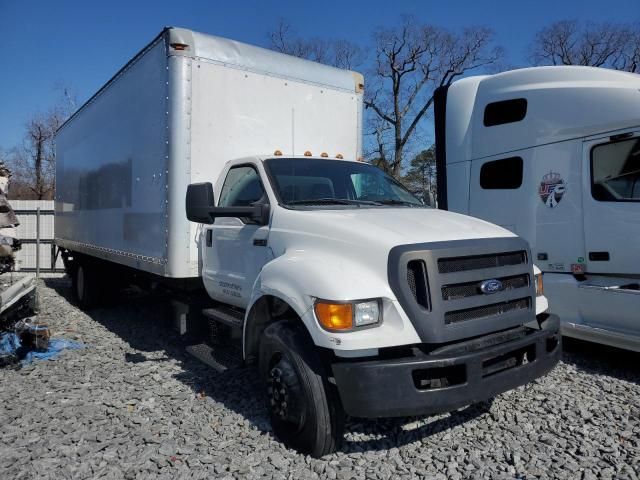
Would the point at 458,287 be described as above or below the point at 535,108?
below

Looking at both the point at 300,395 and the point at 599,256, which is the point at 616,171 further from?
the point at 300,395

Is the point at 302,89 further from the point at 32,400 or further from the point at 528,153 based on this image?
the point at 32,400

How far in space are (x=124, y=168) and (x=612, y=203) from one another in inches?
229

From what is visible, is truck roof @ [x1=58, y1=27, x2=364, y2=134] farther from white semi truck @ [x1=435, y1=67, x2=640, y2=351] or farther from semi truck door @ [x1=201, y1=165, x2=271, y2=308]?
white semi truck @ [x1=435, y1=67, x2=640, y2=351]

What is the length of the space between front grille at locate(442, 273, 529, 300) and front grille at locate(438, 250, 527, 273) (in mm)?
99

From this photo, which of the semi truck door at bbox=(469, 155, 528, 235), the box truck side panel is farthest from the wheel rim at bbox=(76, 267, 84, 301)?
the semi truck door at bbox=(469, 155, 528, 235)

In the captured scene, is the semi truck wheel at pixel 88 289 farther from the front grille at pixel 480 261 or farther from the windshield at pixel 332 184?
the front grille at pixel 480 261

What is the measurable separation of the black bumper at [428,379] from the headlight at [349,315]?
23 centimetres

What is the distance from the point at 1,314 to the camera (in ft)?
20.8

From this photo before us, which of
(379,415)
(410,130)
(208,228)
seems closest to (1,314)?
(208,228)

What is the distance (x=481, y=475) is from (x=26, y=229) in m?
15.6

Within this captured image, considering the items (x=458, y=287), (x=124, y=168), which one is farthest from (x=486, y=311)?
(x=124, y=168)

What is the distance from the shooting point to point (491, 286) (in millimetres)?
3340

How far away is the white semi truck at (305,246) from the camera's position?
3.03 metres
